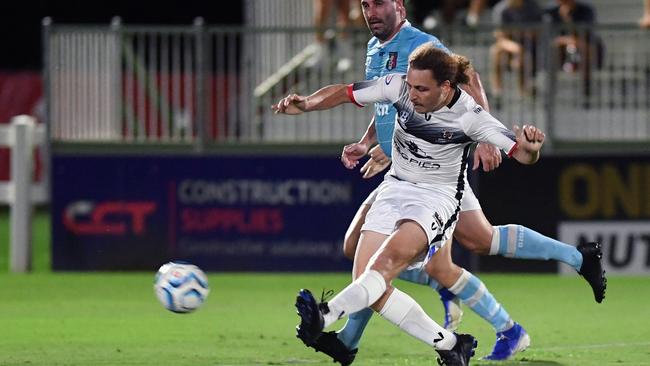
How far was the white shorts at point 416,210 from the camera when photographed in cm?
851

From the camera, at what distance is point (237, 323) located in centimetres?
1162

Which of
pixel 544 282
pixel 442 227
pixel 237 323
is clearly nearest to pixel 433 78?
pixel 442 227

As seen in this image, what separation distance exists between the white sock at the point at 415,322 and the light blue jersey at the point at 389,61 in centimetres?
134

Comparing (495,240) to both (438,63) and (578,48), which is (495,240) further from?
(578,48)

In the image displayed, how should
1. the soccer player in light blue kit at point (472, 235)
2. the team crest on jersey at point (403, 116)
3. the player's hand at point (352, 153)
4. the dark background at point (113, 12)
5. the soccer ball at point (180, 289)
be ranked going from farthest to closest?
1. the dark background at point (113, 12)
2. the soccer player in light blue kit at point (472, 235)
3. the player's hand at point (352, 153)
4. the soccer ball at point (180, 289)
5. the team crest on jersey at point (403, 116)

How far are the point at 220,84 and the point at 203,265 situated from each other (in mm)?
1803

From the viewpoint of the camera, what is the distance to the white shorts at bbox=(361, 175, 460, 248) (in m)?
8.51

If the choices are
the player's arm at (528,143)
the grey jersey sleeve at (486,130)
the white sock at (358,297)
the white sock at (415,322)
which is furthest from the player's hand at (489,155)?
the white sock at (358,297)

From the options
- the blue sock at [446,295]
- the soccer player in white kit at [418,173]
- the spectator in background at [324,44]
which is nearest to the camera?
the soccer player in white kit at [418,173]

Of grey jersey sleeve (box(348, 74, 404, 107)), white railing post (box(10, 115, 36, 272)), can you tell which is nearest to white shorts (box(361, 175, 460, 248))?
grey jersey sleeve (box(348, 74, 404, 107))

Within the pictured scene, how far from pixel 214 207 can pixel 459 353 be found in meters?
7.17

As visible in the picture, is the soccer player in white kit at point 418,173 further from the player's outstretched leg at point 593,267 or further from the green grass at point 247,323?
the player's outstretched leg at point 593,267

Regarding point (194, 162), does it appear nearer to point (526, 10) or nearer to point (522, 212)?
point (522, 212)

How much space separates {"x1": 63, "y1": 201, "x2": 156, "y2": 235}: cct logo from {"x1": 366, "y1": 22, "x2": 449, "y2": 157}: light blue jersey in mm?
6195
